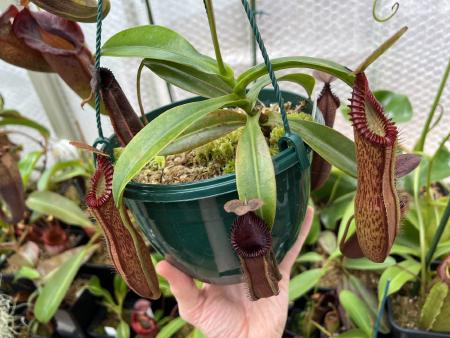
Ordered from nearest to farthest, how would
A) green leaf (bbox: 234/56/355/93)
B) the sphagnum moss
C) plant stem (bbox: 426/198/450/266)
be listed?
1. green leaf (bbox: 234/56/355/93)
2. the sphagnum moss
3. plant stem (bbox: 426/198/450/266)

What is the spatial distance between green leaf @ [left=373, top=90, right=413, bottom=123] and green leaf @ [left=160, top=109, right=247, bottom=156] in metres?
0.70

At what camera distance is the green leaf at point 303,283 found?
3.23 feet

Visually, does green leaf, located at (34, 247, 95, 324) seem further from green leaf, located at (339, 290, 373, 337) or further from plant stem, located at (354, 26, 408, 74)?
plant stem, located at (354, 26, 408, 74)

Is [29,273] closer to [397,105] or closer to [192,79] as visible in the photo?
[192,79]

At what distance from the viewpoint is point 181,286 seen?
2.48ft

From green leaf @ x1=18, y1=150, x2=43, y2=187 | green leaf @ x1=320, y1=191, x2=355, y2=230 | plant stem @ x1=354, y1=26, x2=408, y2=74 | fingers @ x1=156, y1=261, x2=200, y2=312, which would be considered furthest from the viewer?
green leaf @ x1=18, y1=150, x2=43, y2=187

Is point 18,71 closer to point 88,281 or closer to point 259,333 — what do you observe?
point 88,281

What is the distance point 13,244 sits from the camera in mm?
1346

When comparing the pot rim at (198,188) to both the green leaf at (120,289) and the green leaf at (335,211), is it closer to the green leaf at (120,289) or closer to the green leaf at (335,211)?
the green leaf at (335,211)

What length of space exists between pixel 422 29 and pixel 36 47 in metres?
0.99

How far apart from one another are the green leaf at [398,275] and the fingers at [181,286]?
0.46 meters

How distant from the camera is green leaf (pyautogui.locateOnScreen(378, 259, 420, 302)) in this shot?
0.91 meters

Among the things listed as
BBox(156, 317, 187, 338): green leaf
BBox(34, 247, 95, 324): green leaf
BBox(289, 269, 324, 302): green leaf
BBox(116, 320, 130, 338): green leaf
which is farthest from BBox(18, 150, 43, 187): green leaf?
BBox(289, 269, 324, 302): green leaf

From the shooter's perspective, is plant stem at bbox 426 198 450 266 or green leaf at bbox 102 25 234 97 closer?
green leaf at bbox 102 25 234 97
